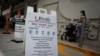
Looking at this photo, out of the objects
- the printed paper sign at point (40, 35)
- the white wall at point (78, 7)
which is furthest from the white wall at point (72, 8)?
the printed paper sign at point (40, 35)

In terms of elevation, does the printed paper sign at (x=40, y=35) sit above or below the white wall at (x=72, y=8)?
below

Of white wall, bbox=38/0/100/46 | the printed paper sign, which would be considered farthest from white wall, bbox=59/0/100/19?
the printed paper sign

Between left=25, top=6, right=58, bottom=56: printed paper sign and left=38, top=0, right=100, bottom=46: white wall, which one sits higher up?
left=38, top=0, right=100, bottom=46: white wall

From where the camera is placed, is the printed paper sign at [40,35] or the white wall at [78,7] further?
the white wall at [78,7]

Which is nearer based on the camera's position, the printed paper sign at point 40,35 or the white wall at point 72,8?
the printed paper sign at point 40,35

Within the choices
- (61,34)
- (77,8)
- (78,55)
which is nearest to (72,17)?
(77,8)

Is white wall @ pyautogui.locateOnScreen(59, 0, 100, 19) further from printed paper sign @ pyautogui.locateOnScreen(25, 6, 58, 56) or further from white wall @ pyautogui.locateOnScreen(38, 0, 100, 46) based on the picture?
printed paper sign @ pyautogui.locateOnScreen(25, 6, 58, 56)

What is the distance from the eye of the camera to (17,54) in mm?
5211

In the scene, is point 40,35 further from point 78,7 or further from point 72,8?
point 72,8

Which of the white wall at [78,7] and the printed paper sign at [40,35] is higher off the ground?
the white wall at [78,7]

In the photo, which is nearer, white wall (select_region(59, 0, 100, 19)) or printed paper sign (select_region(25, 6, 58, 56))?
printed paper sign (select_region(25, 6, 58, 56))

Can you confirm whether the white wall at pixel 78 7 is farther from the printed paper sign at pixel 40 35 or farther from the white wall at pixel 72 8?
the printed paper sign at pixel 40 35

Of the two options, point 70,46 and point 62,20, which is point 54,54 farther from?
point 62,20

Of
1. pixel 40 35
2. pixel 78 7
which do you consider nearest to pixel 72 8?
pixel 78 7
